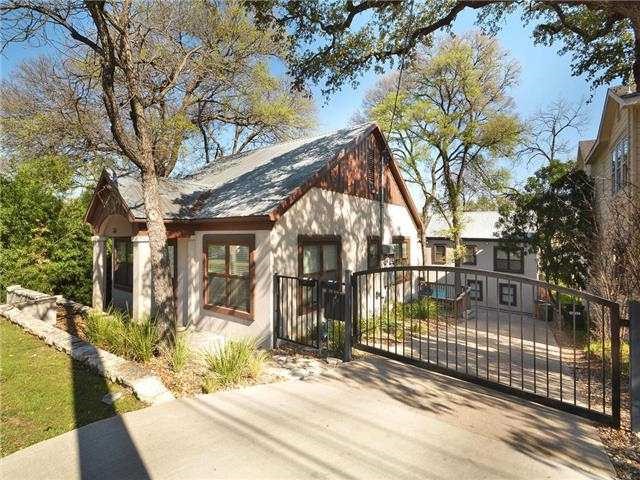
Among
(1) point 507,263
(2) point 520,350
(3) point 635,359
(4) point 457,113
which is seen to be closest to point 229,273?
(2) point 520,350

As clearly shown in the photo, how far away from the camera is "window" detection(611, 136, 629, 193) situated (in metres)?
10.4

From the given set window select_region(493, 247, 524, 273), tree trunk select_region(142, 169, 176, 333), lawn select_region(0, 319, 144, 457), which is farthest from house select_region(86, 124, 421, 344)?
window select_region(493, 247, 524, 273)

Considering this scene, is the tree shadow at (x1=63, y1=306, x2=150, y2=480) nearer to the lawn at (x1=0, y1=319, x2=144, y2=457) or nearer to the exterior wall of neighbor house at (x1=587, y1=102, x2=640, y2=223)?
the lawn at (x1=0, y1=319, x2=144, y2=457)

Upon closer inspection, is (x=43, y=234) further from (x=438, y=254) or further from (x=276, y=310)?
(x=438, y=254)

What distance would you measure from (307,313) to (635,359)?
5507 millimetres

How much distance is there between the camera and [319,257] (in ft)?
31.2

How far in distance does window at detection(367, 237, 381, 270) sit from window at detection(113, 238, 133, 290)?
8082 millimetres

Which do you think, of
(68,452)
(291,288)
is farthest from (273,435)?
(291,288)

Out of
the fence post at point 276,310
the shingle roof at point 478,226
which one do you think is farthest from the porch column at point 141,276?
the shingle roof at point 478,226

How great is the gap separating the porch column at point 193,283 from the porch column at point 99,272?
4.08m

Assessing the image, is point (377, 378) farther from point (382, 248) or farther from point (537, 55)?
point (537, 55)

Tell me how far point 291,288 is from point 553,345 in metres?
8.51

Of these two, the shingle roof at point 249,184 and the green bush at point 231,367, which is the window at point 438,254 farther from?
the green bush at point 231,367

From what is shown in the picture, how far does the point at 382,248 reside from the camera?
1219 centimetres
